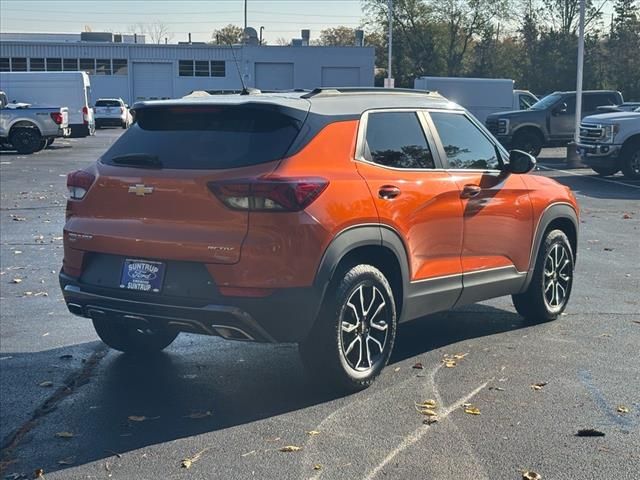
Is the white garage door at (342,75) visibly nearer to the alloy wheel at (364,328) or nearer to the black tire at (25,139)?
the black tire at (25,139)

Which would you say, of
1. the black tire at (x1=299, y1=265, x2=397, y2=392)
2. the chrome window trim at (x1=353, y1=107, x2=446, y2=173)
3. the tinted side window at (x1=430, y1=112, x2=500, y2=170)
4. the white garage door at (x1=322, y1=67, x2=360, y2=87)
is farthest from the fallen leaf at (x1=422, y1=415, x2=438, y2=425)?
the white garage door at (x1=322, y1=67, x2=360, y2=87)

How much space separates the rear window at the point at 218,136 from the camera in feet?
17.5

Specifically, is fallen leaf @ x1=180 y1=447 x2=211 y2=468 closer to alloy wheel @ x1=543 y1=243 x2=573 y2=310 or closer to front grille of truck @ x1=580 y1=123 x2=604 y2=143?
alloy wheel @ x1=543 y1=243 x2=573 y2=310

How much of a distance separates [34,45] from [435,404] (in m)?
66.3

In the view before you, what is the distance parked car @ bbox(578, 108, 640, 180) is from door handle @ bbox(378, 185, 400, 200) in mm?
16521

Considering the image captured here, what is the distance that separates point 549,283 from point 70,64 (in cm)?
6505

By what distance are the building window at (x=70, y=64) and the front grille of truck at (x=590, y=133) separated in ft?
173

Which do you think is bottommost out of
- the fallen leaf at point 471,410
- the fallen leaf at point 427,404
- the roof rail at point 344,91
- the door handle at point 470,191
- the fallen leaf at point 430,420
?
the fallen leaf at point 427,404

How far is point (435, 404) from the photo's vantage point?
556cm

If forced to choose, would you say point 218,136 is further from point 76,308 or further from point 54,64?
point 54,64

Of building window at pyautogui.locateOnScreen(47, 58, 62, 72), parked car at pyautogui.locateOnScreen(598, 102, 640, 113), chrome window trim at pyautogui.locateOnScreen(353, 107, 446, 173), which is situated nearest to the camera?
chrome window trim at pyautogui.locateOnScreen(353, 107, 446, 173)

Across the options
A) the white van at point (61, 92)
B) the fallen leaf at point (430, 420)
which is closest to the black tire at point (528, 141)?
the white van at point (61, 92)

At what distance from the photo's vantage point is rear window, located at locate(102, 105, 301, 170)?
5336 mm

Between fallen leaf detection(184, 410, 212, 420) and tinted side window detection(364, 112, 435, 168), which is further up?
tinted side window detection(364, 112, 435, 168)
